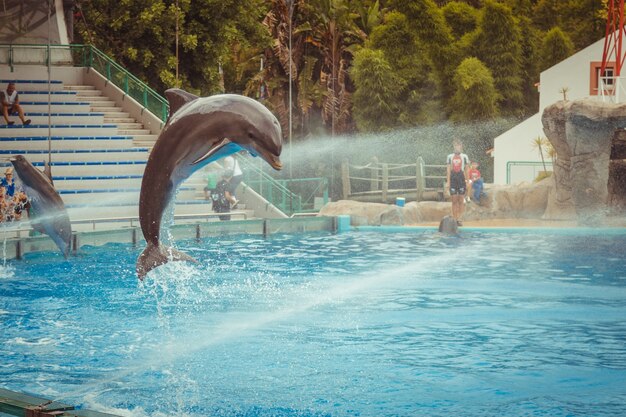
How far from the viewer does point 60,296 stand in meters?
12.2

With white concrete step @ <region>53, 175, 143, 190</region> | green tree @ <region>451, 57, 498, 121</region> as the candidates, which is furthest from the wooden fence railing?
white concrete step @ <region>53, 175, 143, 190</region>

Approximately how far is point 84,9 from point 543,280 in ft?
59.9

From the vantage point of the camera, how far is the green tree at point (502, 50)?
122ft

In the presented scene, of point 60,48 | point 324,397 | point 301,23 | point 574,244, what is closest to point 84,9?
point 60,48

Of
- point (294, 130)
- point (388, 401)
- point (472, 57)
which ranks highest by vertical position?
point (472, 57)

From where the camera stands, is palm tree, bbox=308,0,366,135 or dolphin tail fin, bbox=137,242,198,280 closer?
dolphin tail fin, bbox=137,242,198,280

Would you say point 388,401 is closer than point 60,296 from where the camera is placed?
Yes

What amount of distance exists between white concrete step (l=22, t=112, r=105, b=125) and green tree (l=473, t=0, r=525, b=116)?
17772 millimetres

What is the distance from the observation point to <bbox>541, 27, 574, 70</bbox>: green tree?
1513 inches

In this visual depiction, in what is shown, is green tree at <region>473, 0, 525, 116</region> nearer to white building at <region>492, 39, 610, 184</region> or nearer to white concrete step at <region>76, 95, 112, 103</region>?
white building at <region>492, 39, 610, 184</region>

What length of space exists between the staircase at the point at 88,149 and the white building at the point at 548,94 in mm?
13426

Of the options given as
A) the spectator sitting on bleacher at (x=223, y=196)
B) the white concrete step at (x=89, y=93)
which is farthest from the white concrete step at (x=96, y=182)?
the white concrete step at (x=89, y=93)

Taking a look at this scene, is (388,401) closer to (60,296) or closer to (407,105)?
(60,296)

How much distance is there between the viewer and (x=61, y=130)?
75.8 ft
